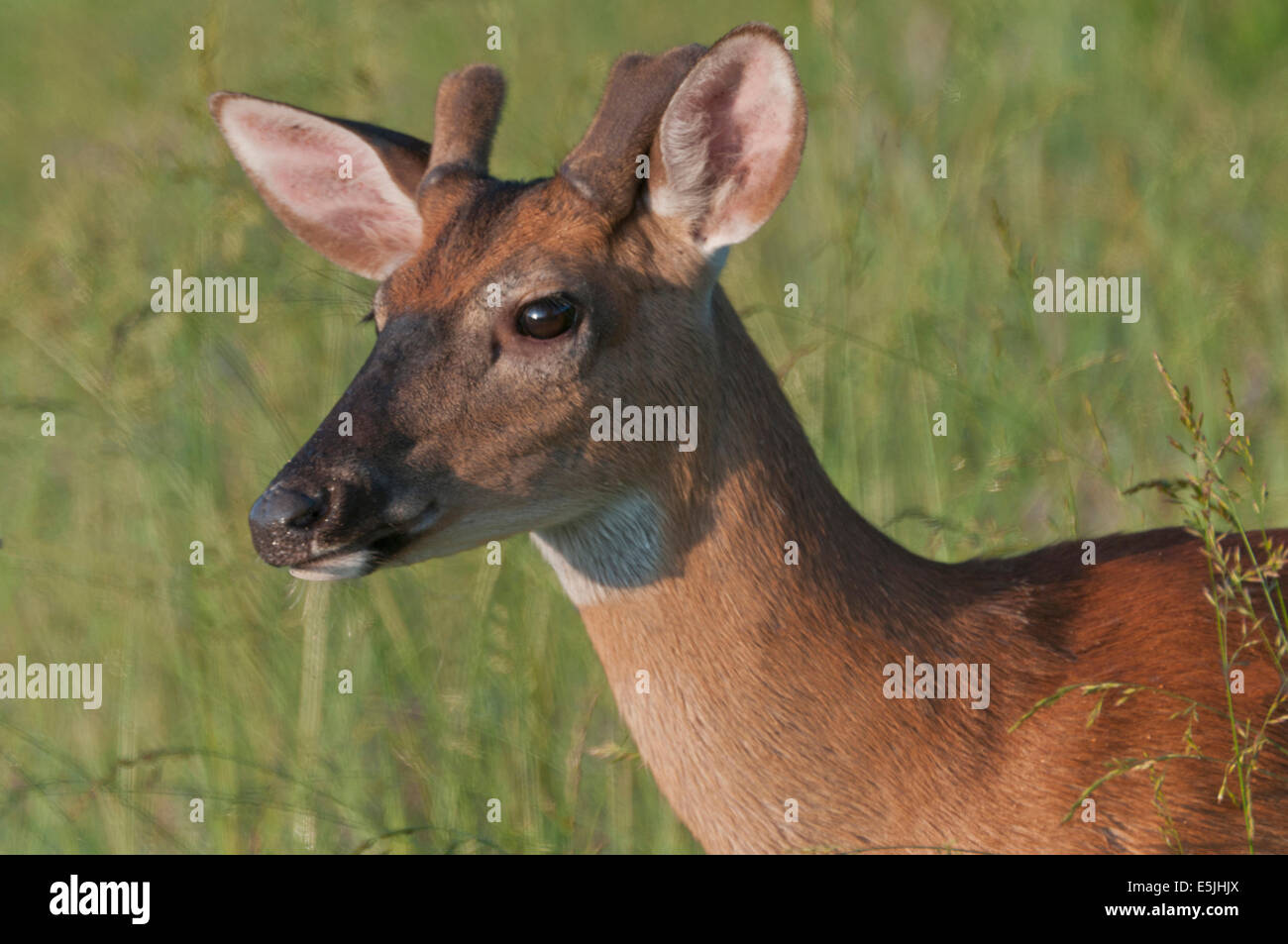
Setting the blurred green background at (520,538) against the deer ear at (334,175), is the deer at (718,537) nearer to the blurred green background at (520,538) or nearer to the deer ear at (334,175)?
the deer ear at (334,175)

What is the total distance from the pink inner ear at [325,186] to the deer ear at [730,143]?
31.6 inches

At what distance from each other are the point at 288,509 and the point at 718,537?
92 cm

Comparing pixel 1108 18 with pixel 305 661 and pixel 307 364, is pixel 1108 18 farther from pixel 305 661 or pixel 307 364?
pixel 305 661

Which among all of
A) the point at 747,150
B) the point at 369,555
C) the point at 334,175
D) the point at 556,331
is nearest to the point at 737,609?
the point at 556,331

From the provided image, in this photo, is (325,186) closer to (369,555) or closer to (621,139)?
(621,139)

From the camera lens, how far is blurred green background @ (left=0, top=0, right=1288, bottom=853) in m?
5.60

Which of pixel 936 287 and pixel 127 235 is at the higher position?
pixel 127 235

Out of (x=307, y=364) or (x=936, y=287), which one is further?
(x=307, y=364)

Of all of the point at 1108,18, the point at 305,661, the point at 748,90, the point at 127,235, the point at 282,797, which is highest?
the point at 1108,18

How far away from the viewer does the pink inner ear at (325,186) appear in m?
4.64
